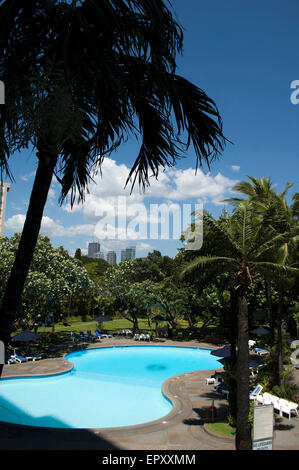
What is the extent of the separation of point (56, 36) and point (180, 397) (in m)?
15.4

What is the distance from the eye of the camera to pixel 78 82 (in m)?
4.03

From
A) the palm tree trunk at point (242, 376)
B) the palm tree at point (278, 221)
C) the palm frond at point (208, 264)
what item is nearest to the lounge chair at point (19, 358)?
the palm tree at point (278, 221)

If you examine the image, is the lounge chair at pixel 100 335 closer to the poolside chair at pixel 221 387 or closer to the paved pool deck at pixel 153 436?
the poolside chair at pixel 221 387

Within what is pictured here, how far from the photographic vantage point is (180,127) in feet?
14.0

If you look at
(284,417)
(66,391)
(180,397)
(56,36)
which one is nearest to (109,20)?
(56,36)

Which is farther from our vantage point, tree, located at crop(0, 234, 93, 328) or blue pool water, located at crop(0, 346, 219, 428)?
tree, located at crop(0, 234, 93, 328)

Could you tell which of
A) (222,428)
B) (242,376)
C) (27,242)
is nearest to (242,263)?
(242,376)

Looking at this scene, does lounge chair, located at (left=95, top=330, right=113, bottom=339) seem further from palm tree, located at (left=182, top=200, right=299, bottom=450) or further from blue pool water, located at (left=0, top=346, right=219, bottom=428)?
palm tree, located at (left=182, top=200, right=299, bottom=450)

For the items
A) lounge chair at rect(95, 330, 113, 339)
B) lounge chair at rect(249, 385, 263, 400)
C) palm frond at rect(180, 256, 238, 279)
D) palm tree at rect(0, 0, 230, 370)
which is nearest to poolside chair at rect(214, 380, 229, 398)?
lounge chair at rect(249, 385, 263, 400)

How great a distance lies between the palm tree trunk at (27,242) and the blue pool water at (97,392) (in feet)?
39.9

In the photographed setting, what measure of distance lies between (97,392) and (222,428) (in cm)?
940

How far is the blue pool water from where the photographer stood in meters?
14.6

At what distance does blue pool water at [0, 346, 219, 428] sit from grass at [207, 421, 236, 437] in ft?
13.0

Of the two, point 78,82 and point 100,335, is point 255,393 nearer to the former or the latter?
point 78,82
